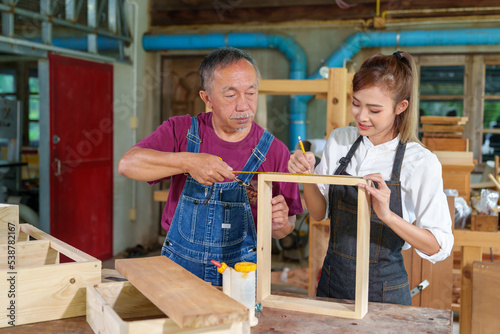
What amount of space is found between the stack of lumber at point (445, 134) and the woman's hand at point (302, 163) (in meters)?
2.32

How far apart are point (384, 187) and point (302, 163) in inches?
12.7

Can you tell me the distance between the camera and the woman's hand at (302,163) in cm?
189

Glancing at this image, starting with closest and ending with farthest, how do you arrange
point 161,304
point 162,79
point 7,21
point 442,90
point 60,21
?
1. point 161,304
2. point 7,21
3. point 60,21
4. point 442,90
5. point 162,79

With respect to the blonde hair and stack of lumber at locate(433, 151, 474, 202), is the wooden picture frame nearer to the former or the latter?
the blonde hair

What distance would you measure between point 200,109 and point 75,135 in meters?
1.92

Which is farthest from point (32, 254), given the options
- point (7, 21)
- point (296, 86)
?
point (7, 21)

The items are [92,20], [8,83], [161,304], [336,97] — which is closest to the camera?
[161,304]

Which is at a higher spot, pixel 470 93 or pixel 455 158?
pixel 470 93

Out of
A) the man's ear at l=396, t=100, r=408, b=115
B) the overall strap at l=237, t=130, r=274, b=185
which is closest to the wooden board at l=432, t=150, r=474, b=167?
the man's ear at l=396, t=100, r=408, b=115

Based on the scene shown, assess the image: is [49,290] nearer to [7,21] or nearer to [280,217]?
[280,217]

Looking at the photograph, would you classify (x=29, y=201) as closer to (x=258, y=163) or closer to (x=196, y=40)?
(x=196, y=40)

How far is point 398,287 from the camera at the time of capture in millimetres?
1983

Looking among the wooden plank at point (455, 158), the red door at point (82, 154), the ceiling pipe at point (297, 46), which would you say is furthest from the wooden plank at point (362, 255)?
the ceiling pipe at point (297, 46)

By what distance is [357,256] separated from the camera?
1728 millimetres
